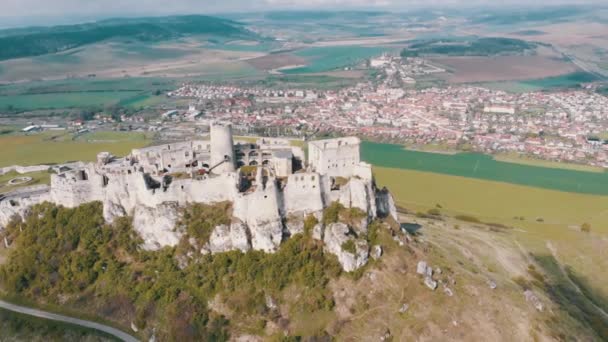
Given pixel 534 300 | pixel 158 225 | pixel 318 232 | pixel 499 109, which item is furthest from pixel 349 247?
pixel 499 109

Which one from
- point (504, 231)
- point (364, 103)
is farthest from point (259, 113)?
point (504, 231)

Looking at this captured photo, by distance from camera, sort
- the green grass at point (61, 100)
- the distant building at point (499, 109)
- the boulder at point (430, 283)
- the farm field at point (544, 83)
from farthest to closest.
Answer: the farm field at point (544, 83) → the green grass at point (61, 100) → the distant building at point (499, 109) → the boulder at point (430, 283)

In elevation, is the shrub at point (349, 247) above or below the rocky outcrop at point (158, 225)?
below

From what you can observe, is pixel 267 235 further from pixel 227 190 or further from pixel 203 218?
pixel 203 218

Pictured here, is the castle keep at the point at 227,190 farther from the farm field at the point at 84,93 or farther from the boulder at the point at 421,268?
the farm field at the point at 84,93

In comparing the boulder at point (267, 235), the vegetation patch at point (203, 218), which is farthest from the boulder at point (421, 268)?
the vegetation patch at point (203, 218)

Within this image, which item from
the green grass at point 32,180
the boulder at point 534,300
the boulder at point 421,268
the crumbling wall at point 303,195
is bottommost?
the boulder at point 534,300
